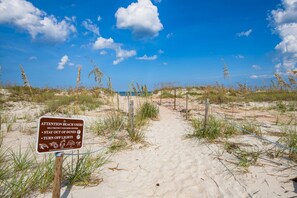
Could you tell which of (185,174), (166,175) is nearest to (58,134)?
(166,175)

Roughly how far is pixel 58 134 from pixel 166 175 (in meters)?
2.12

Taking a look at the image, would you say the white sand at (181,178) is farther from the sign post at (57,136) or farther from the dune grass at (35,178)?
the sign post at (57,136)

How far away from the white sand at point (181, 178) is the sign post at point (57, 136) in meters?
0.89

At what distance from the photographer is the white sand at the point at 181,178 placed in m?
2.79

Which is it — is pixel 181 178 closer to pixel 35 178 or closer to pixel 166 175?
pixel 166 175

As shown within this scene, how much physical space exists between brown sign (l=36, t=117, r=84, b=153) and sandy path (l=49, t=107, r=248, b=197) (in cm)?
96

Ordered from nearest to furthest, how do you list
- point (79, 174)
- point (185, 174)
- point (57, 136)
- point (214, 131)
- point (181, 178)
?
point (57, 136), point (79, 174), point (181, 178), point (185, 174), point (214, 131)

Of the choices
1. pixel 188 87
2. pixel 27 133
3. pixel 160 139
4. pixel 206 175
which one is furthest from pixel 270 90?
pixel 27 133

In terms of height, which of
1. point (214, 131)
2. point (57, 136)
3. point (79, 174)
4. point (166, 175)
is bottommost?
point (166, 175)

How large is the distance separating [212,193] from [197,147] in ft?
6.26

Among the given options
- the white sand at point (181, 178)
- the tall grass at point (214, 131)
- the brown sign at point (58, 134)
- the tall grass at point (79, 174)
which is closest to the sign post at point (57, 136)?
the brown sign at point (58, 134)

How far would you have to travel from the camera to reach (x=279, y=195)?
2.60m

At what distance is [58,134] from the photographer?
2.02 m

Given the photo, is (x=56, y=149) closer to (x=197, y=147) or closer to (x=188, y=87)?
(x=197, y=147)
